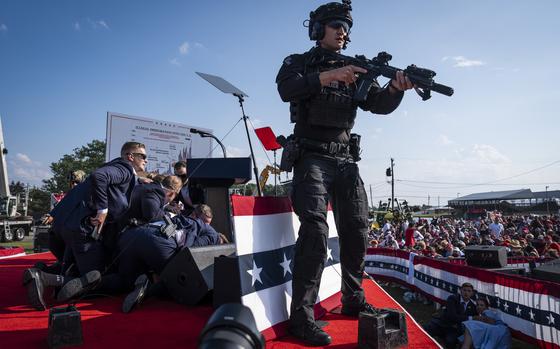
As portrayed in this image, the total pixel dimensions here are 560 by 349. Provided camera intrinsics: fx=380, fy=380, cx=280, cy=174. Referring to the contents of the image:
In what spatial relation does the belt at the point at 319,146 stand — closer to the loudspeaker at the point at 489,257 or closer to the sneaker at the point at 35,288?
the sneaker at the point at 35,288

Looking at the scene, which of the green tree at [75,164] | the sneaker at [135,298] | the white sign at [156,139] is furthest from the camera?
the green tree at [75,164]

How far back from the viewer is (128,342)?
2.45 meters

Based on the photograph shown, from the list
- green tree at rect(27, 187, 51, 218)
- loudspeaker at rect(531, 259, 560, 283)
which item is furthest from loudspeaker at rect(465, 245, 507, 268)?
green tree at rect(27, 187, 51, 218)

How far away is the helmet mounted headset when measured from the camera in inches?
125

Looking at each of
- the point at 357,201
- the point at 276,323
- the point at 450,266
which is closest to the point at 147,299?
the point at 276,323

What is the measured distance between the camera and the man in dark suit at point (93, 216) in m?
3.71

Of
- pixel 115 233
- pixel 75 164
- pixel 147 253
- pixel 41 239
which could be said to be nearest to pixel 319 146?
pixel 147 253

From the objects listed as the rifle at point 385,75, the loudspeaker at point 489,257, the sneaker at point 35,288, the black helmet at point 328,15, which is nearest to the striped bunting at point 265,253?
the rifle at point 385,75

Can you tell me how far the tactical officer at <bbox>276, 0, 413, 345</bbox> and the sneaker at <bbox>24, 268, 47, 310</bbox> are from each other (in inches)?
87.3

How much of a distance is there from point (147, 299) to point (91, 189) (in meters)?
1.21

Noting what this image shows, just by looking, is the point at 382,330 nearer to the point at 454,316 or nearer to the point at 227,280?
the point at 227,280

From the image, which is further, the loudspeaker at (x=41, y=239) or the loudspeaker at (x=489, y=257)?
the loudspeaker at (x=41, y=239)

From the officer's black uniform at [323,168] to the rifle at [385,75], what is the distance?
9 centimetres

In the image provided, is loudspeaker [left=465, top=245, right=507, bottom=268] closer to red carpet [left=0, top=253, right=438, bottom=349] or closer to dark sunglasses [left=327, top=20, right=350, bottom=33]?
red carpet [left=0, top=253, right=438, bottom=349]
